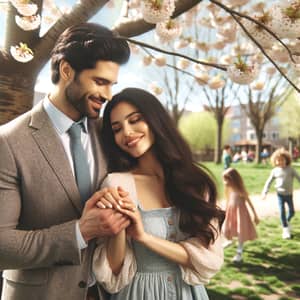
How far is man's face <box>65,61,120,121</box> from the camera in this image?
539 millimetres

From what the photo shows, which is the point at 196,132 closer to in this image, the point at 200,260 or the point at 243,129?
the point at 200,260

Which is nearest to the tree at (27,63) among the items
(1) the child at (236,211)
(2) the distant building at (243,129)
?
Answer: (1) the child at (236,211)

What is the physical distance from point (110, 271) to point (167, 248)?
0.33 ft

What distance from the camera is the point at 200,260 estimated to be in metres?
0.56

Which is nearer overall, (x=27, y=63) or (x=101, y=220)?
(x=101, y=220)

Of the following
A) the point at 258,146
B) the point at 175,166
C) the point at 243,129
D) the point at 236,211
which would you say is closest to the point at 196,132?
the point at 236,211

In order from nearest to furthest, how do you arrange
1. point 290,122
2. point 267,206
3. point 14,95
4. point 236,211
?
1. point 14,95
2. point 236,211
3. point 267,206
4. point 290,122

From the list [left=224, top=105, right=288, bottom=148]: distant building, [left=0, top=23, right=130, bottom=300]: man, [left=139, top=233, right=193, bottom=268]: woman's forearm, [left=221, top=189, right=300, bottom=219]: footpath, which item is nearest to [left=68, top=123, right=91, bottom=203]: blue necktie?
[left=0, top=23, right=130, bottom=300]: man

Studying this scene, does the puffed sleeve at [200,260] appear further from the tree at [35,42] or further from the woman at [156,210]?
the tree at [35,42]

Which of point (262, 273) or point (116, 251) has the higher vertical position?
point (116, 251)

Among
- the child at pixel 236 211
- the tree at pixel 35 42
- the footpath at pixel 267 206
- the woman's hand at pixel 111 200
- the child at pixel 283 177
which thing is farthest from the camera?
the footpath at pixel 267 206

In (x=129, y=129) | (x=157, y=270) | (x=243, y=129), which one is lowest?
(x=157, y=270)

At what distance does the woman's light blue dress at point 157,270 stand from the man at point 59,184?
0.26 ft

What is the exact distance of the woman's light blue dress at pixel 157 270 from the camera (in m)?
0.58
